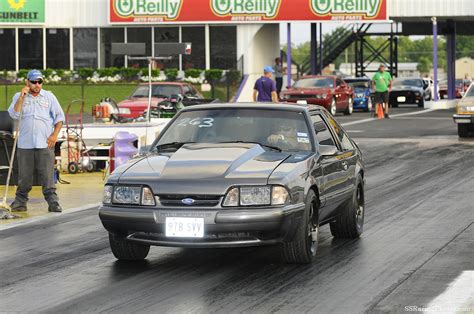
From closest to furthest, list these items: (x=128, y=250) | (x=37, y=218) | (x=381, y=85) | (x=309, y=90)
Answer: (x=128, y=250)
(x=37, y=218)
(x=381, y=85)
(x=309, y=90)

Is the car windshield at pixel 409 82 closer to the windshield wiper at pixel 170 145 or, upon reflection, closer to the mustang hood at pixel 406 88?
the mustang hood at pixel 406 88

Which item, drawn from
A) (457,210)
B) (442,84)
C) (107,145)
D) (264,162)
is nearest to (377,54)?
(442,84)

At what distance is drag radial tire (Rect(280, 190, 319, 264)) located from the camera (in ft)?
32.0

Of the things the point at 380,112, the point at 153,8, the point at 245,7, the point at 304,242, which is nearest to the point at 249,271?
the point at 304,242

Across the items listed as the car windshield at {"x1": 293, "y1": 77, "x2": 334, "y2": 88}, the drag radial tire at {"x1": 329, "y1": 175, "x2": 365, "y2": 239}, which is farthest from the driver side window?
the car windshield at {"x1": 293, "y1": 77, "x2": 334, "y2": 88}

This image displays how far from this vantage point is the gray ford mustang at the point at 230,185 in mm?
9375

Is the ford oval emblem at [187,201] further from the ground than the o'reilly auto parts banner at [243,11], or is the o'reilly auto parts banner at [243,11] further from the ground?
the o'reilly auto parts banner at [243,11]

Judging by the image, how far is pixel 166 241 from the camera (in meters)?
9.44

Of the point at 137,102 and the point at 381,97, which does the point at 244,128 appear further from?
the point at 381,97

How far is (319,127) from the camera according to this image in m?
11.1

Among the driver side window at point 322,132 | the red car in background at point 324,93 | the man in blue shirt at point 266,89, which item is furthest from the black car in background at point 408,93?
the driver side window at point 322,132

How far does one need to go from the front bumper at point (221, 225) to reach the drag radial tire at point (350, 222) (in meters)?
1.97

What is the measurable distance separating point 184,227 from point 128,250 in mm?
1003

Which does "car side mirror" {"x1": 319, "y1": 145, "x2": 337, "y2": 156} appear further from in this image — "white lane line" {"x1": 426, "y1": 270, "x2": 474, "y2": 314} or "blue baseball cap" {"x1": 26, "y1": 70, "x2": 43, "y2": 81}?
"blue baseball cap" {"x1": 26, "y1": 70, "x2": 43, "y2": 81}
